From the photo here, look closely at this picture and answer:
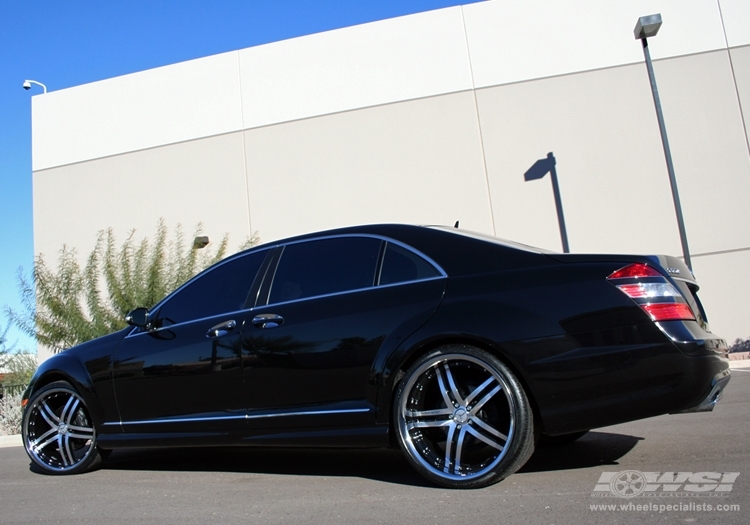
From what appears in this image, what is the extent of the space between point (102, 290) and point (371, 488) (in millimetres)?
14380

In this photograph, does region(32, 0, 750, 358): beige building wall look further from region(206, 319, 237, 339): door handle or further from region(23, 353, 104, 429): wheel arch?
region(206, 319, 237, 339): door handle

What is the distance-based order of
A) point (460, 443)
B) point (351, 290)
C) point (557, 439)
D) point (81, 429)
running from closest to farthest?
1. point (460, 443)
2. point (351, 290)
3. point (557, 439)
4. point (81, 429)

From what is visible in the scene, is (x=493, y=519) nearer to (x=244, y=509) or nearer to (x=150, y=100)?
(x=244, y=509)

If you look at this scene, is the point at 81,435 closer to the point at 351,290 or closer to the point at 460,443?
the point at 351,290

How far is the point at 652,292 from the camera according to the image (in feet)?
10.9

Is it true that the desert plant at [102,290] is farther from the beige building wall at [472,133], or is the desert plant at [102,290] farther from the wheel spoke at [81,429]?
the wheel spoke at [81,429]

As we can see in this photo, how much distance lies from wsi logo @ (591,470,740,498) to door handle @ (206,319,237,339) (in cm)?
230

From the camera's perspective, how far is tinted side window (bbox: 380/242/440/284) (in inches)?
151

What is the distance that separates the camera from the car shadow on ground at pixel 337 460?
13.3 feet

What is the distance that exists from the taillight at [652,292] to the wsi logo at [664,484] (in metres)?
0.76

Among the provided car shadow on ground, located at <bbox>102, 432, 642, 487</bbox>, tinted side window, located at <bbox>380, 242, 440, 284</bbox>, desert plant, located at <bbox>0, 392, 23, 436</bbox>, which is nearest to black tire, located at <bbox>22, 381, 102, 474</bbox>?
car shadow on ground, located at <bbox>102, 432, 642, 487</bbox>

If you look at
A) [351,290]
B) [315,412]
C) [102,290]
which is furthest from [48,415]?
[102,290]

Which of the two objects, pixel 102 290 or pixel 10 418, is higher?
pixel 102 290

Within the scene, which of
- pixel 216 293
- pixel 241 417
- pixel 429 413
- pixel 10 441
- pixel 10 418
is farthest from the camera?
pixel 10 418
